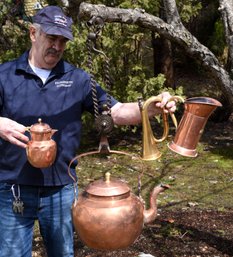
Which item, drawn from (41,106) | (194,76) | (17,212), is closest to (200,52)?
(41,106)

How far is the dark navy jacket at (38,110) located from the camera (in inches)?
123

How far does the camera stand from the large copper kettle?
94.0 inches

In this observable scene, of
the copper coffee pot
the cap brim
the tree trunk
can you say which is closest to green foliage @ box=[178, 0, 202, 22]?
the tree trunk

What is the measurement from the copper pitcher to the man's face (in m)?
0.90

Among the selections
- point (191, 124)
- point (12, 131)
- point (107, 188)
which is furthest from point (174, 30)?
point (107, 188)

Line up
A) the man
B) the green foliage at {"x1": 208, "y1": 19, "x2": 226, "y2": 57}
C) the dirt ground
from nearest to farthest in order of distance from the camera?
the man → the dirt ground → the green foliage at {"x1": 208, "y1": 19, "x2": 226, "y2": 57}

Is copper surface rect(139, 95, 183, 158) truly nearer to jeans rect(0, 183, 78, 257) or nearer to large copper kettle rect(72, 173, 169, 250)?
large copper kettle rect(72, 173, 169, 250)

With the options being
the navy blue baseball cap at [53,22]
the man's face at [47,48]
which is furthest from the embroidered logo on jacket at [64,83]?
the navy blue baseball cap at [53,22]

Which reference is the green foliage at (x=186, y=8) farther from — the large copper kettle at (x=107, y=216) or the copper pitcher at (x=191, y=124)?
the large copper kettle at (x=107, y=216)

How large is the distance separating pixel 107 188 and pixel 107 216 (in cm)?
13

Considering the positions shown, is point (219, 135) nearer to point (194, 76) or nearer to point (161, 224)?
point (194, 76)

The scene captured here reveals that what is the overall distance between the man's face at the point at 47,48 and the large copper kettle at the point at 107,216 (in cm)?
95

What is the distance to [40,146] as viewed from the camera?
2838 millimetres

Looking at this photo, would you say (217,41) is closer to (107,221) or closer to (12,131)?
(12,131)
